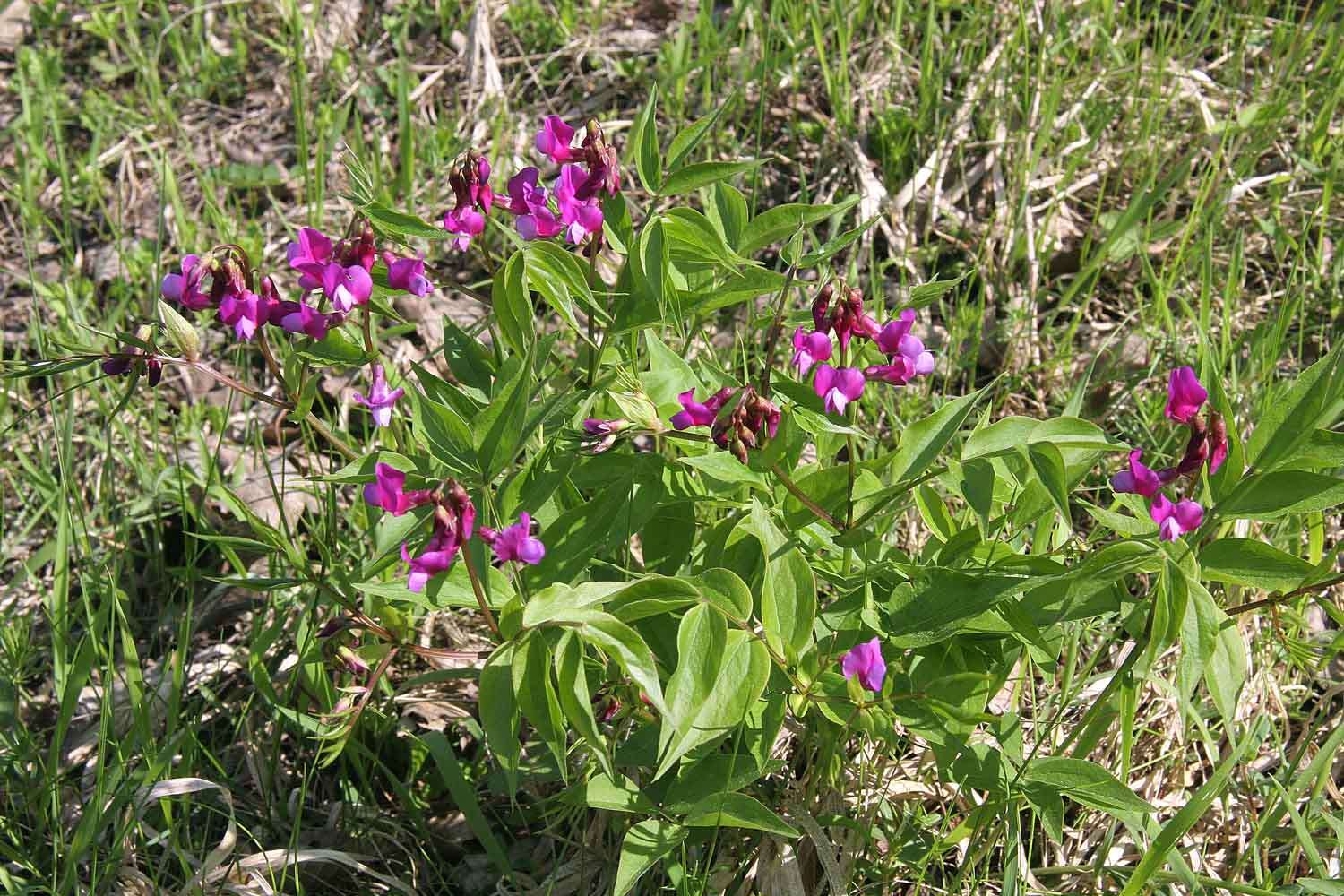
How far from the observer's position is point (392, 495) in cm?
165

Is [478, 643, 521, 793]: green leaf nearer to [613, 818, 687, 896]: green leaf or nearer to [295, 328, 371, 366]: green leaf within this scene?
[613, 818, 687, 896]: green leaf

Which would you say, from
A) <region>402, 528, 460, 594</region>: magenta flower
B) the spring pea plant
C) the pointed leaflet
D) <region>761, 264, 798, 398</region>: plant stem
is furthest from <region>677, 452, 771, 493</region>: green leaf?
<region>402, 528, 460, 594</region>: magenta flower

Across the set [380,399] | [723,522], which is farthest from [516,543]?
[380,399]

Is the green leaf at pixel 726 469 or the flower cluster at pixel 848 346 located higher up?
the flower cluster at pixel 848 346

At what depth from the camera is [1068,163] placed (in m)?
3.65

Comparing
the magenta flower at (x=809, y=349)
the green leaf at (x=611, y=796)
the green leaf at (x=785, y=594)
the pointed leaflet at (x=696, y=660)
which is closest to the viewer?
the pointed leaflet at (x=696, y=660)

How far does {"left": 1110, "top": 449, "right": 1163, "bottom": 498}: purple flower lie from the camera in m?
1.69

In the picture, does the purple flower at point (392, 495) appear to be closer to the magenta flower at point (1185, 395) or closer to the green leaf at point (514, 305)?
the green leaf at point (514, 305)

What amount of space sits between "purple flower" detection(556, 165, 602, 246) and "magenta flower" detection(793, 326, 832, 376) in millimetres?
367

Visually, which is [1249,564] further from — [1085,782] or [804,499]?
[804,499]

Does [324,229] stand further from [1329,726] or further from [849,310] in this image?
[1329,726]

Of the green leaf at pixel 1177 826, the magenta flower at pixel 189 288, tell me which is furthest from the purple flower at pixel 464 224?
the green leaf at pixel 1177 826

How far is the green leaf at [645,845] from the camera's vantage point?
→ 6.16 feet

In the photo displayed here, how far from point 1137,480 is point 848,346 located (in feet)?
1.55
